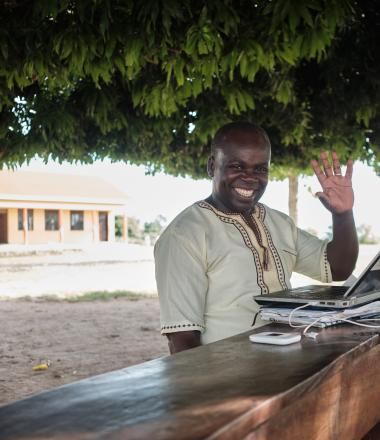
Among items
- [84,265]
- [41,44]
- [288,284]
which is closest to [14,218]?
[84,265]

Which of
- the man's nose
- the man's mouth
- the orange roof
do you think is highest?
the orange roof

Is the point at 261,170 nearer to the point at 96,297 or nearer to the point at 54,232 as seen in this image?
the point at 96,297

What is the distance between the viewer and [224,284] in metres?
2.43

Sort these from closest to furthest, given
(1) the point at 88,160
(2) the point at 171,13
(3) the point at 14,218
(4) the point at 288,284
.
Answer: (4) the point at 288,284
(2) the point at 171,13
(1) the point at 88,160
(3) the point at 14,218

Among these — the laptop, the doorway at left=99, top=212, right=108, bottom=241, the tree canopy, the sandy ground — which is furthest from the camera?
the doorway at left=99, top=212, right=108, bottom=241

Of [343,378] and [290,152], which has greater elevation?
[290,152]

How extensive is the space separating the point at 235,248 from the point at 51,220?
92.0 ft

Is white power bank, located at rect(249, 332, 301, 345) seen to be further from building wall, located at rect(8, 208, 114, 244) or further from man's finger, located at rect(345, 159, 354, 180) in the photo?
building wall, located at rect(8, 208, 114, 244)

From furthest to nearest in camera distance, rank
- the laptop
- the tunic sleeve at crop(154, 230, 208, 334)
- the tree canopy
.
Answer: the tree canopy → the tunic sleeve at crop(154, 230, 208, 334) → the laptop

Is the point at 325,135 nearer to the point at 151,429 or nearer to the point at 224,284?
the point at 224,284

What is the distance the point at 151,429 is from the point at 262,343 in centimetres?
78

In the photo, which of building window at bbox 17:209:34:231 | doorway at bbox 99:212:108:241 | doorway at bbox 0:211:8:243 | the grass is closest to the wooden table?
the grass

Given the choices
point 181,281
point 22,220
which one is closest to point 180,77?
point 181,281

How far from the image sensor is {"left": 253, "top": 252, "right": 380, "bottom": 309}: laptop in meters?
2.02
